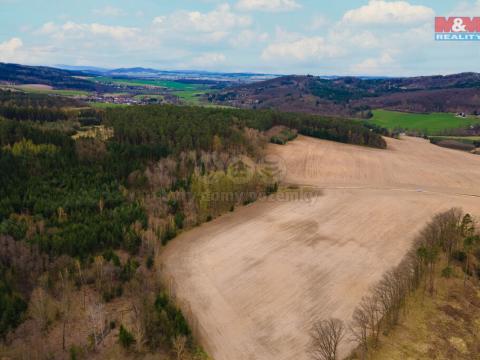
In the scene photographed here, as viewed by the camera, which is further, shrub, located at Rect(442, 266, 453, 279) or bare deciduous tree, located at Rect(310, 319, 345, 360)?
shrub, located at Rect(442, 266, 453, 279)

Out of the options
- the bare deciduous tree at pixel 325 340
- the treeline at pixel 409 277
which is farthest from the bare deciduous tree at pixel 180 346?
the treeline at pixel 409 277

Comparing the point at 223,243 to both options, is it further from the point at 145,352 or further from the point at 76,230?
the point at 145,352

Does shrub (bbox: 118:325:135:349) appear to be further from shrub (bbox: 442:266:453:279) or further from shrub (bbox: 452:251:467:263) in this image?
shrub (bbox: 452:251:467:263)

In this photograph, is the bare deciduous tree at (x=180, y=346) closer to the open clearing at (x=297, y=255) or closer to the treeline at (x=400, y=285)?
the open clearing at (x=297, y=255)

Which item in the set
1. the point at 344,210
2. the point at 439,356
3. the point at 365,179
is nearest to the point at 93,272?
the point at 439,356

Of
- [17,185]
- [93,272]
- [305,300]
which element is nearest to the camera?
[305,300]

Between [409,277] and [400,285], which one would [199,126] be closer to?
[409,277]

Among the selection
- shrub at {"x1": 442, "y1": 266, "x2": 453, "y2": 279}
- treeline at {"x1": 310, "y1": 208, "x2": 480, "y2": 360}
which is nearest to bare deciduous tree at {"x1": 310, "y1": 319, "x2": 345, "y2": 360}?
treeline at {"x1": 310, "y1": 208, "x2": 480, "y2": 360}

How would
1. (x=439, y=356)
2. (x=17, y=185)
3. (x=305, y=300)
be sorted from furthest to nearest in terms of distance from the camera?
(x=17, y=185)
(x=305, y=300)
(x=439, y=356)
